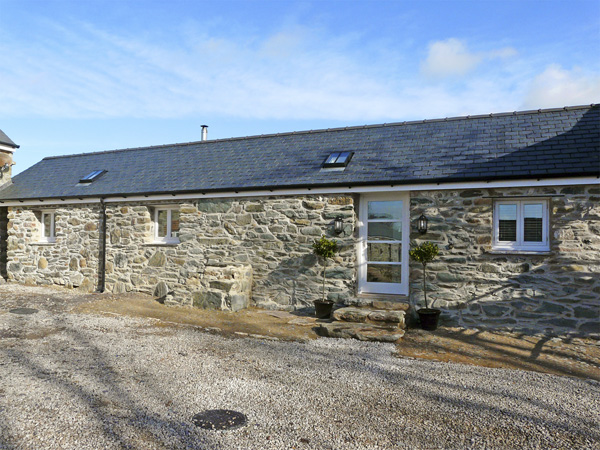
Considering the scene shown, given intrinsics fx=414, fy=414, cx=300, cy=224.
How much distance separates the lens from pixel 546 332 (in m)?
7.56

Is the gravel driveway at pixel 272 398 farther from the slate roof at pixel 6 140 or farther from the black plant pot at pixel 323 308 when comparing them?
the slate roof at pixel 6 140

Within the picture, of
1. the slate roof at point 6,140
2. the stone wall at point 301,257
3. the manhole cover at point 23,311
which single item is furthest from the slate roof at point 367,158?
the manhole cover at point 23,311

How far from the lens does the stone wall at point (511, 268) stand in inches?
294

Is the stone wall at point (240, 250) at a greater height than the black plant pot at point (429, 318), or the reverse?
the stone wall at point (240, 250)

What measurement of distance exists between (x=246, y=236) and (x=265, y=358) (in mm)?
4597

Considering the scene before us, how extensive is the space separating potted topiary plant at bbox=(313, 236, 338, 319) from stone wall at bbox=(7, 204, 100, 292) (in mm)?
6946

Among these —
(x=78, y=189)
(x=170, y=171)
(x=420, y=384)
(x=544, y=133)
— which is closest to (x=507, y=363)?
(x=420, y=384)

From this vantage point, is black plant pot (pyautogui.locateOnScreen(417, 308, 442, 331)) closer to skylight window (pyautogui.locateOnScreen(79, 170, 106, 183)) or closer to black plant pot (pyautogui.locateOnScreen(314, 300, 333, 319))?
black plant pot (pyautogui.locateOnScreen(314, 300, 333, 319))

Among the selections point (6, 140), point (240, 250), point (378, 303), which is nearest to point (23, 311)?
point (240, 250)

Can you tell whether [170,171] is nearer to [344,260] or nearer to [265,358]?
[344,260]

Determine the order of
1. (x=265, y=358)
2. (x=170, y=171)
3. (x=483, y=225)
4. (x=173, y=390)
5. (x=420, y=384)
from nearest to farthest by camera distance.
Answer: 1. (x=173, y=390)
2. (x=420, y=384)
3. (x=265, y=358)
4. (x=483, y=225)
5. (x=170, y=171)

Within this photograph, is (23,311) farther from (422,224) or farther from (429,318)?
(422,224)

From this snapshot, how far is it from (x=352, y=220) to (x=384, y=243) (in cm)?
90

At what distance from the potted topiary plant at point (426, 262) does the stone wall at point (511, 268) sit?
29 cm
